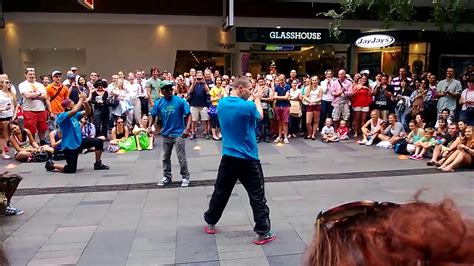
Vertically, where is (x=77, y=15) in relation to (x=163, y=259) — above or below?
above

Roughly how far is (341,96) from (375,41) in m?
6.91

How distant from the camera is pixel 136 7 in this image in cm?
1684

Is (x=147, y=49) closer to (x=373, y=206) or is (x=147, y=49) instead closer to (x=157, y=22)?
(x=157, y=22)

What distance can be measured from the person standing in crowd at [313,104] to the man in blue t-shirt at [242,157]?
7257 mm

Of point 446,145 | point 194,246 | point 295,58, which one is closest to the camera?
point 194,246

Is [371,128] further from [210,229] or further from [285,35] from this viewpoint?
[285,35]

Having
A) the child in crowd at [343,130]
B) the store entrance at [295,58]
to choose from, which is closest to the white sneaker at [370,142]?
the child in crowd at [343,130]

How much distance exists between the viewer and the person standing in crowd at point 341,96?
12.1 metres

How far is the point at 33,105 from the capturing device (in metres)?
10.5

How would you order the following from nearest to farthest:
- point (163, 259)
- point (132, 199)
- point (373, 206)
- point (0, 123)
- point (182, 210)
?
point (373, 206)
point (163, 259)
point (182, 210)
point (132, 199)
point (0, 123)

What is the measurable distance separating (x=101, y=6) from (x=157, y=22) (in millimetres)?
2203

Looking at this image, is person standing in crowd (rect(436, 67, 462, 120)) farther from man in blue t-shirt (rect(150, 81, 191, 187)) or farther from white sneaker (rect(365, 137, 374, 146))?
man in blue t-shirt (rect(150, 81, 191, 187))

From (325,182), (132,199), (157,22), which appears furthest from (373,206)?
(157,22)

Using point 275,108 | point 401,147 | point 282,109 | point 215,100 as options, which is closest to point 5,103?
point 215,100
